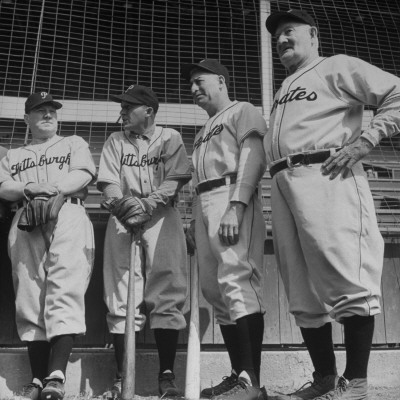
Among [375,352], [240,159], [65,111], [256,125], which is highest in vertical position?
[65,111]

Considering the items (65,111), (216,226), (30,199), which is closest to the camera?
(216,226)

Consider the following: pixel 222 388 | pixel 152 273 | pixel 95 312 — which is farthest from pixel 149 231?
pixel 222 388

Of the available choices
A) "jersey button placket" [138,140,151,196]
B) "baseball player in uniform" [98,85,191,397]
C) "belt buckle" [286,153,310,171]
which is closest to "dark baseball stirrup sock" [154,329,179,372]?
"baseball player in uniform" [98,85,191,397]

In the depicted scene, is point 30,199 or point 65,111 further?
point 65,111

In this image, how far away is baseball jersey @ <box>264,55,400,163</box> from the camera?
8.31 ft

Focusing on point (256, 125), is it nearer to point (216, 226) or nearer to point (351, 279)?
point (216, 226)

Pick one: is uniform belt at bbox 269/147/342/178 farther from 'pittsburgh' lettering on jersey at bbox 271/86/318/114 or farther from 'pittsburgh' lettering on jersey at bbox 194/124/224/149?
'pittsburgh' lettering on jersey at bbox 194/124/224/149

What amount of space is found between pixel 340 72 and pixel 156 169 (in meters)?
1.23

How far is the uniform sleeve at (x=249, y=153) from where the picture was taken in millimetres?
2855

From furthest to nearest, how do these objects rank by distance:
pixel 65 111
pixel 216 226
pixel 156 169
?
pixel 65 111, pixel 156 169, pixel 216 226

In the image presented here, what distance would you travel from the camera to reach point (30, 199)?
3.19 meters

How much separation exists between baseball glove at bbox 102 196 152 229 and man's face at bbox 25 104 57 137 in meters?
0.76

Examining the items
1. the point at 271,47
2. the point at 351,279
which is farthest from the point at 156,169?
the point at 271,47

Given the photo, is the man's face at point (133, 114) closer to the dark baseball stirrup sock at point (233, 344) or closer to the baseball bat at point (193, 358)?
the baseball bat at point (193, 358)
